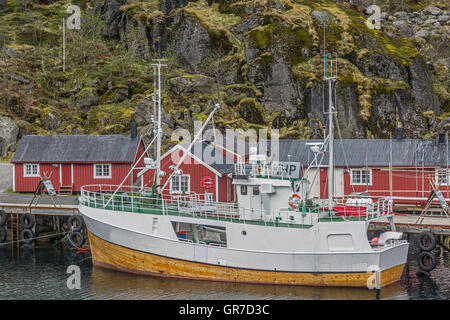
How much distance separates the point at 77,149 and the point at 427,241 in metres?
27.7

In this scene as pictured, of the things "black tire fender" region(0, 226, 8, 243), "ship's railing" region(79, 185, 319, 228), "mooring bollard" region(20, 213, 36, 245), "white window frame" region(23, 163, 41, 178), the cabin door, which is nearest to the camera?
"ship's railing" region(79, 185, 319, 228)

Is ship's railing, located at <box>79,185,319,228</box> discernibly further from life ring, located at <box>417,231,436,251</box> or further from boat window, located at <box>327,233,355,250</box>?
life ring, located at <box>417,231,436,251</box>

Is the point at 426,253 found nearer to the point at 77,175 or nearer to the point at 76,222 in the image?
the point at 76,222

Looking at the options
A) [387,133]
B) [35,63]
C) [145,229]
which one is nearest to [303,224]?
[145,229]

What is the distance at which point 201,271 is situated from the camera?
95.2ft

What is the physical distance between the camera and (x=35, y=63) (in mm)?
66938

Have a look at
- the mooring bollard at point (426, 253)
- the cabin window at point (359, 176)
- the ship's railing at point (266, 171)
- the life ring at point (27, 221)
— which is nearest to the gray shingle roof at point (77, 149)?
the life ring at point (27, 221)

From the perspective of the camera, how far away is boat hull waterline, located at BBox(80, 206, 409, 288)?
27.3m

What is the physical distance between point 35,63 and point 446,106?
4534cm

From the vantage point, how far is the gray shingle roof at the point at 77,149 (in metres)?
46.0

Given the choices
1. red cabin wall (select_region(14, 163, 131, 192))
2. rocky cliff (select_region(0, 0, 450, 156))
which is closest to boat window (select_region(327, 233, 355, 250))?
red cabin wall (select_region(14, 163, 131, 192))

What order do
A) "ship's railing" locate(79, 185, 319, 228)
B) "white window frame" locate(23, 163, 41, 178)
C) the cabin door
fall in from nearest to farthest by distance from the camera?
"ship's railing" locate(79, 185, 319, 228), the cabin door, "white window frame" locate(23, 163, 41, 178)

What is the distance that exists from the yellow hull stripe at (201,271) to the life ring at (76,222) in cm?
446

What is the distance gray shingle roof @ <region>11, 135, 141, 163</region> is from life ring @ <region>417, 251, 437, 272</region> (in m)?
23.2
